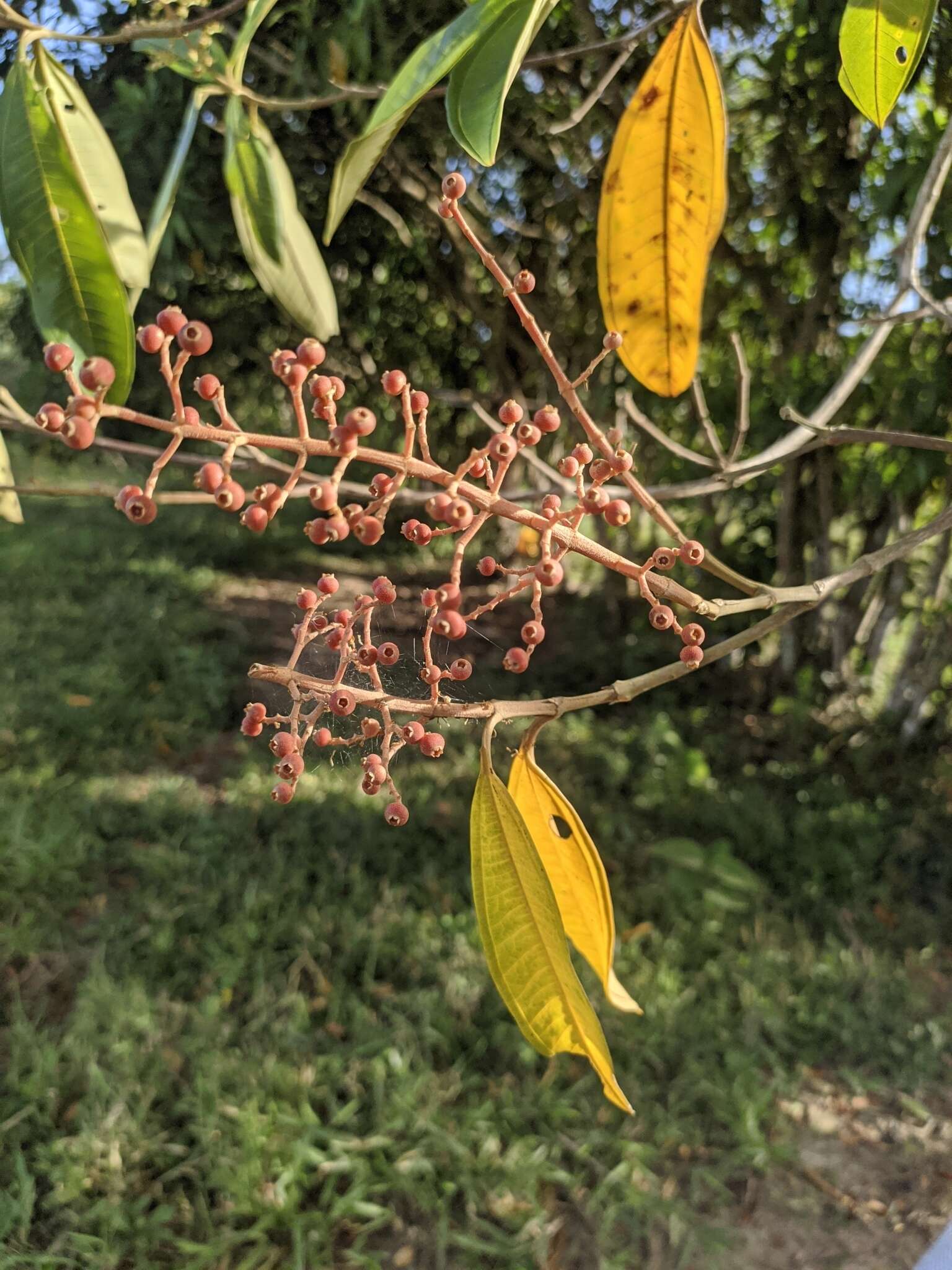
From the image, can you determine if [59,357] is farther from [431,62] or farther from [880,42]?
[880,42]

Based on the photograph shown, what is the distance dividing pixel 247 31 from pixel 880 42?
1.45 feet

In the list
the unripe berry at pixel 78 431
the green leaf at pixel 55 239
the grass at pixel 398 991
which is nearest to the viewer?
the unripe berry at pixel 78 431

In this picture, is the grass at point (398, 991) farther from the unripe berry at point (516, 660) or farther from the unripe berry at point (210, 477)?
the unripe berry at point (210, 477)

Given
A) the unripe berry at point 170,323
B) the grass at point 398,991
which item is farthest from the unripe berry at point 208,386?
the grass at point 398,991

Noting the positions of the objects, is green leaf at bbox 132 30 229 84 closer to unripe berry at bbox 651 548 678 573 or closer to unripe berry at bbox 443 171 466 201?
unripe berry at bbox 443 171 466 201

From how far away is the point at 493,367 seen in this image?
3.39 m

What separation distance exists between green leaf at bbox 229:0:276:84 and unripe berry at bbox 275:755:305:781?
0.50m

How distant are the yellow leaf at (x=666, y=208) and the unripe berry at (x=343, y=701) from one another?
0.41 metres

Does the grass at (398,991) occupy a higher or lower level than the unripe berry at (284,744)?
lower

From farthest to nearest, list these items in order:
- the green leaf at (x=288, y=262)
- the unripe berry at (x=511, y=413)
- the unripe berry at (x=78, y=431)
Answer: the green leaf at (x=288, y=262) < the unripe berry at (x=511, y=413) < the unripe berry at (x=78, y=431)

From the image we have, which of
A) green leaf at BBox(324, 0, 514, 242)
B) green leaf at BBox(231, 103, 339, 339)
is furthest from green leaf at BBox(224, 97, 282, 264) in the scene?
green leaf at BBox(324, 0, 514, 242)

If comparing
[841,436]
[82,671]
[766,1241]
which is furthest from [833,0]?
[82,671]

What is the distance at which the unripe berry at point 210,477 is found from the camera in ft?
1.34

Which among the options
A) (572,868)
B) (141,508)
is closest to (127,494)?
(141,508)
